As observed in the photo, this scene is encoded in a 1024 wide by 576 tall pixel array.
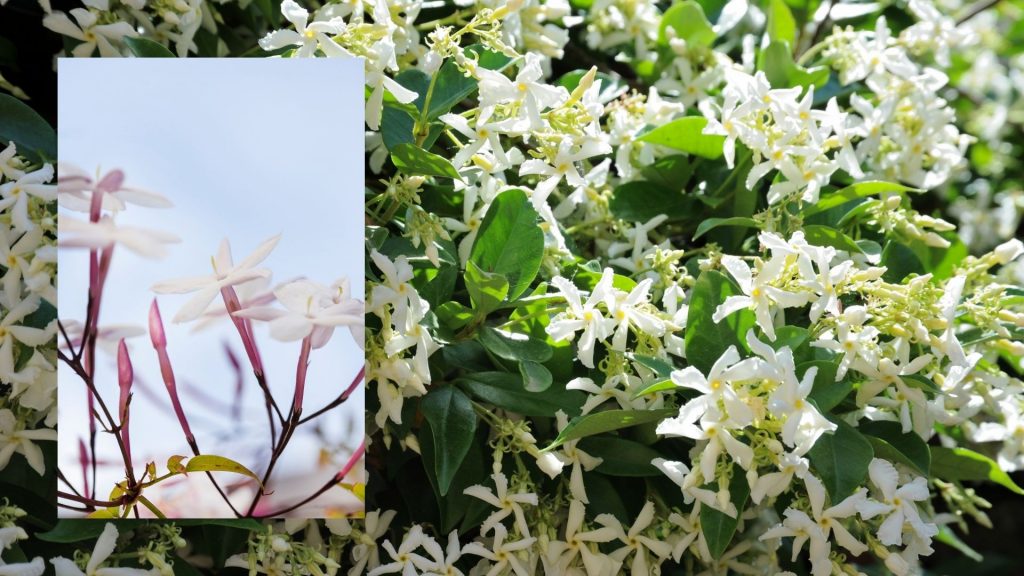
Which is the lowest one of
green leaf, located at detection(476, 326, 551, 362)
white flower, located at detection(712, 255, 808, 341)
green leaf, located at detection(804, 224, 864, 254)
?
green leaf, located at detection(476, 326, 551, 362)

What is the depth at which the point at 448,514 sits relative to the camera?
1.02 meters

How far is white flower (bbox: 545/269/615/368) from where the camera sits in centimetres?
94

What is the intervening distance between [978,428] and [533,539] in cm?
66

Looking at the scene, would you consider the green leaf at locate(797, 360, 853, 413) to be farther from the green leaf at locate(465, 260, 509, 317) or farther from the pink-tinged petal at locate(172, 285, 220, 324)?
the pink-tinged petal at locate(172, 285, 220, 324)

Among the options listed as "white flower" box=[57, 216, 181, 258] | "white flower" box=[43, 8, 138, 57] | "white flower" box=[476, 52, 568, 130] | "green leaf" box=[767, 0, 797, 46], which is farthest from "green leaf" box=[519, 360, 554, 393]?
"green leaf" box=[767, 0, 797, 46]

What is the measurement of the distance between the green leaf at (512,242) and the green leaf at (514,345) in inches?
1.6

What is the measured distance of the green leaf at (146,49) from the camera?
1002mm

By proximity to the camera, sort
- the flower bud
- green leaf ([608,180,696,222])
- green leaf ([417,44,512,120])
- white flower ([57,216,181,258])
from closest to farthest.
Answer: white flower ([57,216,181,258])
green leaf ([417,44,512,120])
the flower bud
green leaf ([608,180,696,222])

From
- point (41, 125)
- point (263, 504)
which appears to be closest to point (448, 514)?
point (263, 504)

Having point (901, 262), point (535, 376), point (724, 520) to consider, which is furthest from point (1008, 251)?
point (535, 376)

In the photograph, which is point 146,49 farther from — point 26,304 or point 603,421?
point 603,421

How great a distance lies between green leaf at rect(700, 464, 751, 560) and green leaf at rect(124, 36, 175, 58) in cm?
71

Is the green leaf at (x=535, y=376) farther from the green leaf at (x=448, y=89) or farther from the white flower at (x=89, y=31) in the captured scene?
the white flower at (x=89, y=31)

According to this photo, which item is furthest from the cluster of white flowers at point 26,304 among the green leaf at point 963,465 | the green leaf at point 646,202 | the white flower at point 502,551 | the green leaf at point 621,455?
the green leaf at point 963,465
